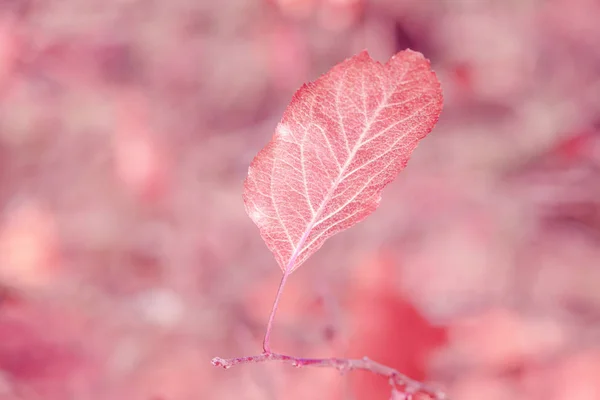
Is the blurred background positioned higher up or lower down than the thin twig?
higher up

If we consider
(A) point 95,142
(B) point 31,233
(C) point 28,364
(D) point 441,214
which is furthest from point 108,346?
(D) point 441,214

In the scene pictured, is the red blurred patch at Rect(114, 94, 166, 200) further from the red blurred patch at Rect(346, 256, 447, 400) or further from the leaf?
the leaf

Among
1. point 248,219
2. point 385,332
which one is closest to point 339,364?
point 385,332

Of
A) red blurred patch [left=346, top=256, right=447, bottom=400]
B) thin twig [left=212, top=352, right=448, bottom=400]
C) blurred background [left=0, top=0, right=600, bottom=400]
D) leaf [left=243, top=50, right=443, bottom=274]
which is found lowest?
thin twig [left=212, top=352, right=448, bottom=400]

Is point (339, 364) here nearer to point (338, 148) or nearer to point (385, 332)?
point (338, 148)

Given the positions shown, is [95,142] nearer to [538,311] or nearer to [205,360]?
[205,360]

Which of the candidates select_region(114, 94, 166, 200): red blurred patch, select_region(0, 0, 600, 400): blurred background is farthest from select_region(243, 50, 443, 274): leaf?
select_region(114, 94, 166, 200): red blurred patch

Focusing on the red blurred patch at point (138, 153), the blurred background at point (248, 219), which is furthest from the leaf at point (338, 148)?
the red blurred patch at point (138, 153)
